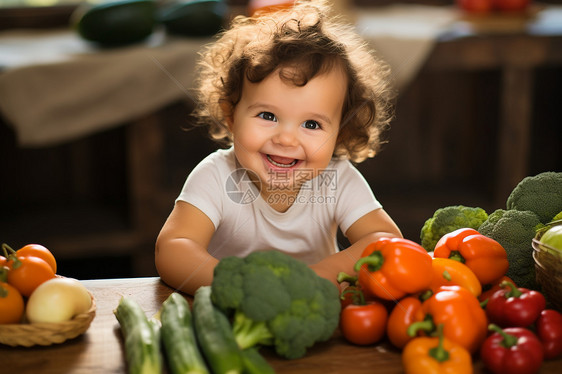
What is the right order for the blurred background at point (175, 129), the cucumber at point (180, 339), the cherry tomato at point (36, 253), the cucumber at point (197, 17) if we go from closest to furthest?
the cucumber at point (180, 339), the cherry tomato at point (36, 253), the blurred background at point (175, 129), the cucumber at point (197, 17)

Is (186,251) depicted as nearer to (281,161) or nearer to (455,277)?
(281,161)

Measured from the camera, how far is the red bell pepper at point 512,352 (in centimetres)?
86

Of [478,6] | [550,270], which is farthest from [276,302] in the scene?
[478,6]

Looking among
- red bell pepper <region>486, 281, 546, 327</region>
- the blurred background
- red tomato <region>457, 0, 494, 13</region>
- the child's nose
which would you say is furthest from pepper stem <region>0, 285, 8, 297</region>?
red tomato <region>457, 0, 494, 13</region>

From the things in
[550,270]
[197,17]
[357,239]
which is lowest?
[357,239]

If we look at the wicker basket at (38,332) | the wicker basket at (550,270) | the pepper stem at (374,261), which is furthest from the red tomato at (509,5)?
the wicker basket at (38,332)

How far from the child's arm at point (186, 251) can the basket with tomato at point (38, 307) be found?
0.69 feet

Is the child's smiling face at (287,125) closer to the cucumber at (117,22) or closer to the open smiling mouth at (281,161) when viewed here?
the open smiling mouth at (281,161)

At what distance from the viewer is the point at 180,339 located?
0.90 meters

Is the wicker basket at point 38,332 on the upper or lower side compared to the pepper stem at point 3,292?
lower

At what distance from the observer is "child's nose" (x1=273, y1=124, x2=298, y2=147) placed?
4.39ft

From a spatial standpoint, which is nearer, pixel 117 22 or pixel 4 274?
pixel 4 274

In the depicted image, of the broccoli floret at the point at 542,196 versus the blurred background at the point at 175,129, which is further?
the blurred background at the point at 175,129

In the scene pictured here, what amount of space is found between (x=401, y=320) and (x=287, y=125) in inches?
21.1
